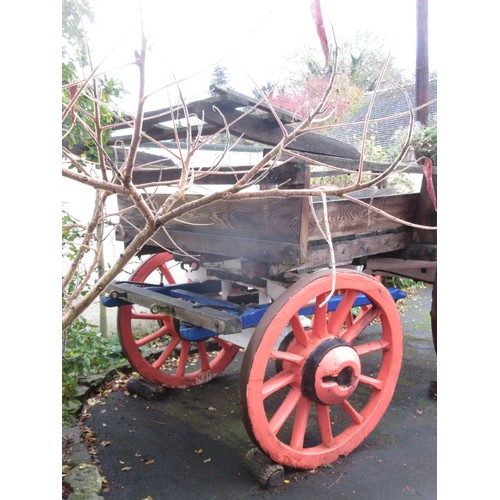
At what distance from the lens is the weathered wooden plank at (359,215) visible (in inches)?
73.6

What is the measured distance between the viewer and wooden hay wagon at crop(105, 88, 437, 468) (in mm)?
1737

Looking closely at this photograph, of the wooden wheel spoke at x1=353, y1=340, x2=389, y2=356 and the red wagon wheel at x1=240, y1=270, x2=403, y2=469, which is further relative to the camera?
the wooden wheel spoke at x1=353, y1=340, x2=389, y2=356

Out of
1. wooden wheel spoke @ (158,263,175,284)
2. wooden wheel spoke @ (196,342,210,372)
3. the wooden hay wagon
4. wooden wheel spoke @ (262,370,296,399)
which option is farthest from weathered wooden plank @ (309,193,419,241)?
wooden wheel spoke @ (158,263,175,284)

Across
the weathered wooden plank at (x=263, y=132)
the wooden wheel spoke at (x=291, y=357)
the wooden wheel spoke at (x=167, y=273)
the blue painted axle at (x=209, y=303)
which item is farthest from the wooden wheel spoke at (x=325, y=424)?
the wooden wheel spoke at (x=167, y=273)

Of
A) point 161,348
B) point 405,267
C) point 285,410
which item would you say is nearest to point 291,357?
point 285,410

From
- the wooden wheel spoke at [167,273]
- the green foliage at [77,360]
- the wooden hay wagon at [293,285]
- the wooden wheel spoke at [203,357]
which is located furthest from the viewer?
the wooden wheel spoke at [167,273]

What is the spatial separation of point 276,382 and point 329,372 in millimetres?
213

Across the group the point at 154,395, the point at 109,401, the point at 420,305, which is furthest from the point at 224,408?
the point at 420,305

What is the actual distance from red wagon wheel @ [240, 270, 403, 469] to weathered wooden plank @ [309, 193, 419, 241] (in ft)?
0.61

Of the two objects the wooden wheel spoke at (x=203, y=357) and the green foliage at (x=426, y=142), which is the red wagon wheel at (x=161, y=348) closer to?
the wooden wheel spoke at (x=203, y=357)

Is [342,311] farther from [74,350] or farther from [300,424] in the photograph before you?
[74,350]

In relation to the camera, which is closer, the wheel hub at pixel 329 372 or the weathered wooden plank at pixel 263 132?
the weathered wooden plank at pixel 263 132

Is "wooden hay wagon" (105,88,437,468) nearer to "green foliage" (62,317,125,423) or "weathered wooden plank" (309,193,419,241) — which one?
"weathered wooden plank" (309,193,419,241)
